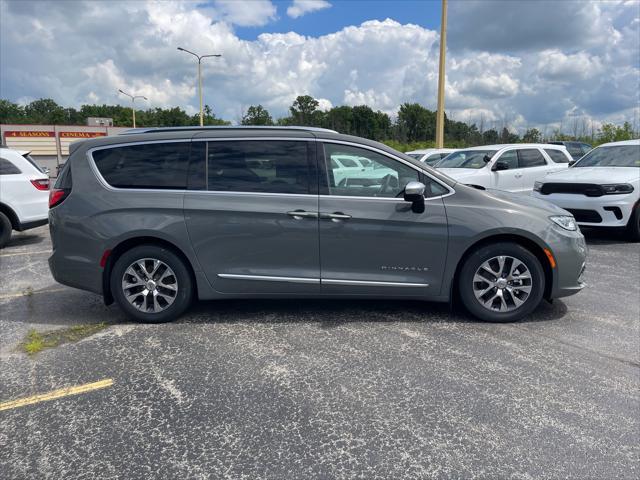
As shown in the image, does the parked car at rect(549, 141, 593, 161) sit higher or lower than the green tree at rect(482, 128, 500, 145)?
lower

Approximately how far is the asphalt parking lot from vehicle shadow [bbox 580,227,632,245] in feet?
14.0

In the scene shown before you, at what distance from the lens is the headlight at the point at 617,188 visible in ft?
27.3

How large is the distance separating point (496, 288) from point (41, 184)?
8083 millimetres

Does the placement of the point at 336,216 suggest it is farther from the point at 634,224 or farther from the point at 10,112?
the point at 10,112

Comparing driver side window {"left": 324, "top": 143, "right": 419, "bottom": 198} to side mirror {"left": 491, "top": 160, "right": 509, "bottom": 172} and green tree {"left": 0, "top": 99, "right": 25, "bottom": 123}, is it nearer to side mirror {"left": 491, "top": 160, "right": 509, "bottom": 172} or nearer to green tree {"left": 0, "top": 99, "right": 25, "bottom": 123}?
side mirror {"left": 491, "top": 160, "right": 509, "bottom": 172}

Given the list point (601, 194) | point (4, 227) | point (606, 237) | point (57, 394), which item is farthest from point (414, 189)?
point (4, 227)

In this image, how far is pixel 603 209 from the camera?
8.38 metres

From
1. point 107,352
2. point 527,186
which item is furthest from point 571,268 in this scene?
point 527,186

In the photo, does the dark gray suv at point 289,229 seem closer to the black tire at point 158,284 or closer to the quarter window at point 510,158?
the black tire at point 158,284

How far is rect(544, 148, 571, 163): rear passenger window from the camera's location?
1232cm

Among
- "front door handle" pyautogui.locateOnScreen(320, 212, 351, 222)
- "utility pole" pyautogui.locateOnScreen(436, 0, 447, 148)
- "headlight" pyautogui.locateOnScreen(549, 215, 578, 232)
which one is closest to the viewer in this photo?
"front door handle" pyautogui.locateOnScreen(320, 212, 351, 222)

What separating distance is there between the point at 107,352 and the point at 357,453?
2.37 meters

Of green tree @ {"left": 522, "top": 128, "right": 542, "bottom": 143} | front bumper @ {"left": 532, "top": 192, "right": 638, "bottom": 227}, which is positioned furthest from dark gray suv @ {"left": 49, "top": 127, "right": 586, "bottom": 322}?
green tree @ {"left": 522, "top": 128, "right": 542, "bottom": 143}

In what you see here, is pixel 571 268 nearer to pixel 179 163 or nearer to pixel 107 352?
pixel 179 163
